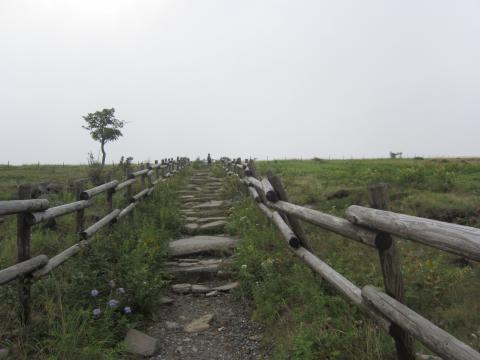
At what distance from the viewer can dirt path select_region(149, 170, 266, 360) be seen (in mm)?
3895

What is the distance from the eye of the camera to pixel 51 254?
5.42m

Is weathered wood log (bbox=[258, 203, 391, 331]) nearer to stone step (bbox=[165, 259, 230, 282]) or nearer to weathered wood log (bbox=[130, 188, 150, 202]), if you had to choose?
stone step (bbox=[165, 259, 230, 282])

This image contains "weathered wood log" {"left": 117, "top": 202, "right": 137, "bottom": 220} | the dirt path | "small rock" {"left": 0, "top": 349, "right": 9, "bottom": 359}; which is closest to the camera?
"small rock" {"left": 0, "top": 349, "right": 9, "bottom": 359}

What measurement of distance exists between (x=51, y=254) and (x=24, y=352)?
2.58 metres

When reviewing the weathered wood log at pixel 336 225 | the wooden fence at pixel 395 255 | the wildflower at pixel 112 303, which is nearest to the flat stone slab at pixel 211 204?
the weathered wood log at pixel 336 225

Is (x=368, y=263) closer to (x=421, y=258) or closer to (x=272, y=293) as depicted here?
(x=421, y=258)

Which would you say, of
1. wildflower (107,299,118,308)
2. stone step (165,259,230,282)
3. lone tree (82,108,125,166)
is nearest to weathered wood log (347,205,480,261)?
wildflower (107,299,118,308)

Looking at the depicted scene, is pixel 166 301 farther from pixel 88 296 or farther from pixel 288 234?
pixel 288 234

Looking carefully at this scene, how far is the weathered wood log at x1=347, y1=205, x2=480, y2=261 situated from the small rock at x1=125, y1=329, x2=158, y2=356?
2344 mm

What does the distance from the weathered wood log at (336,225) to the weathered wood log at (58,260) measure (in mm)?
2540

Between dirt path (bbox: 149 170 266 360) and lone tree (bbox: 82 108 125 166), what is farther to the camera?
lone tree (bbox: 82 108 125 166)

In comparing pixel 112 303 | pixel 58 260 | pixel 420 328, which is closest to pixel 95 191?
pixel 58 260

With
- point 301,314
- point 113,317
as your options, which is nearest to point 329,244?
point 301,314

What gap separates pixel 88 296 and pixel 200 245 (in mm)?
2699
